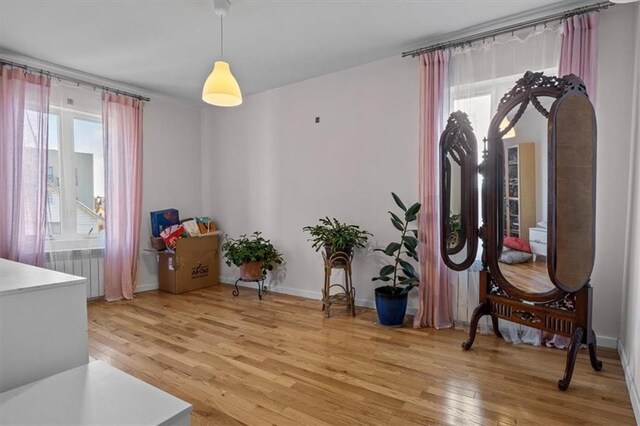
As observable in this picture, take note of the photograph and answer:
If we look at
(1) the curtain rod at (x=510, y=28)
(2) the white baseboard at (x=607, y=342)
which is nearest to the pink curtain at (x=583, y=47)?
(1) the curtain rod at (x=510, y=28)

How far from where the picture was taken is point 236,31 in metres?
2.85

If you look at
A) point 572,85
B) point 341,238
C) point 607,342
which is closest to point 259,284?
point 341,238

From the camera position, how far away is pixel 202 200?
512cm

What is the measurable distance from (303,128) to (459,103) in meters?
1.82

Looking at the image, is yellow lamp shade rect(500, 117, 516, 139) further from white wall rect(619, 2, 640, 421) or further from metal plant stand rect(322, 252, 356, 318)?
metal plant stand rect(322, 252, 356, 318)

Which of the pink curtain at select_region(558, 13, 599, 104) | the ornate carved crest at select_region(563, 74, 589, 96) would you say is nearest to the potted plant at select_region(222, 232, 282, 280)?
the ornate carved crest at select_region(563, 74, 589, 96)

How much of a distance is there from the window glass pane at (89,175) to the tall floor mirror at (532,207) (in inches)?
152

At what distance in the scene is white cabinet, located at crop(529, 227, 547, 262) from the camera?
2.17 metres

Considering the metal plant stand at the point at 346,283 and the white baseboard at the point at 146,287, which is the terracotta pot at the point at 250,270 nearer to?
the metal plant stand at the point at 346,283

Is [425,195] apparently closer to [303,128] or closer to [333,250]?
[333,250]

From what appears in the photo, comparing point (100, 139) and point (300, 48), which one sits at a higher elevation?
point (300, 48)

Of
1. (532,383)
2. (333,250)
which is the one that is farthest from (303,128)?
(532,383)

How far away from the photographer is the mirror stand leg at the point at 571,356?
1916mm

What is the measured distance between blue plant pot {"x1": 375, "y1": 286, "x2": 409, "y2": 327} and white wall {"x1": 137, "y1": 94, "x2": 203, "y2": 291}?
10.4 ft
